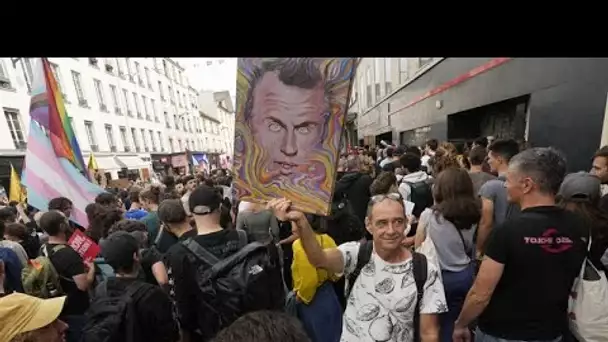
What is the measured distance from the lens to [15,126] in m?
18.2

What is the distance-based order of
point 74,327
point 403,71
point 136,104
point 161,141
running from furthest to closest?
point 161,141 → point 136,104 → point 403,71 → point 74,327

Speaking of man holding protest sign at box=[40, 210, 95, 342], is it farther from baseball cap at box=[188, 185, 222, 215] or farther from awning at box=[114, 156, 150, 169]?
awning at box=[114, 156, 150, 169]

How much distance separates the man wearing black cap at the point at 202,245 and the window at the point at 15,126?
2111 centimetres

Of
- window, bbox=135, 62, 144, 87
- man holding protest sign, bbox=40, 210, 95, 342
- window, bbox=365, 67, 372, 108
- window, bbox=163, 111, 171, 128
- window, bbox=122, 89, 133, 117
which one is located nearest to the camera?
man holding protest sign, bbox=40, 210, 95, 342

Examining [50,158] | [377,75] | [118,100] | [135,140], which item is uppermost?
[118,100]

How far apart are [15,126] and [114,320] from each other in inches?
864

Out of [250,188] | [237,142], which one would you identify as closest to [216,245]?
[250,188]

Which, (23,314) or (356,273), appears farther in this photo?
(356,273)

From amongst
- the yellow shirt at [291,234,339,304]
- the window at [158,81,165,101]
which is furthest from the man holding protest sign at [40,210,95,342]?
the window at [158,81,165,101]

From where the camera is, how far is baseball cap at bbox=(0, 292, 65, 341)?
1.60 m

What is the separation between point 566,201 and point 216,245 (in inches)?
95.3

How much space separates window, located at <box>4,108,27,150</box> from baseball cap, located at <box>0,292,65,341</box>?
2129cm

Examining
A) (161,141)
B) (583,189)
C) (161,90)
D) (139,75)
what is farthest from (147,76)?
(583,189)

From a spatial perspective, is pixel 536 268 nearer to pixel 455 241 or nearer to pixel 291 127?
pixel 455 241
